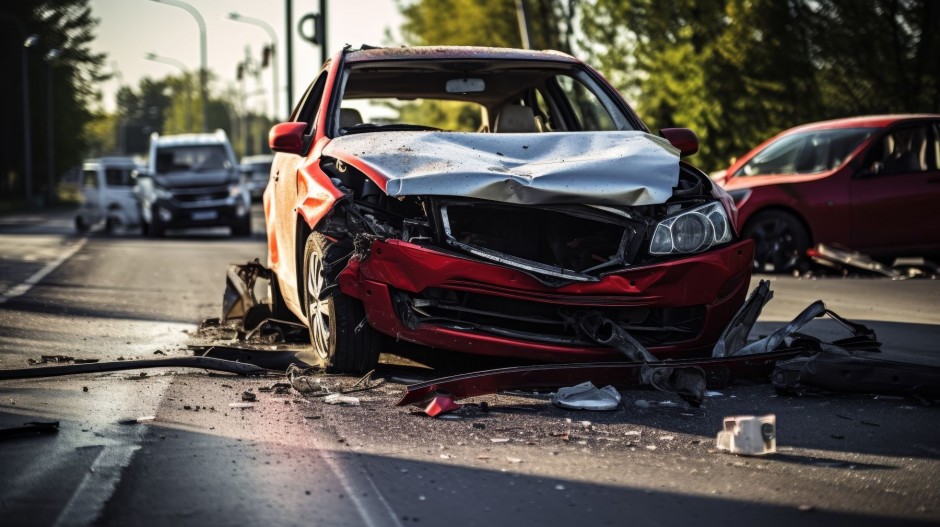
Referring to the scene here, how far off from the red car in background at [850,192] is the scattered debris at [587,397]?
8.70 metres

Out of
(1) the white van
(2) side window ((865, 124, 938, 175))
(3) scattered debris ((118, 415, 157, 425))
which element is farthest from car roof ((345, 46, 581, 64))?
(1) the white van

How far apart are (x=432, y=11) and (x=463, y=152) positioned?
3788 centimetres

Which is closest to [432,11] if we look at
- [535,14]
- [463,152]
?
[535,14]

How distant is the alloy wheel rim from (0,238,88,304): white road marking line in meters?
5.25

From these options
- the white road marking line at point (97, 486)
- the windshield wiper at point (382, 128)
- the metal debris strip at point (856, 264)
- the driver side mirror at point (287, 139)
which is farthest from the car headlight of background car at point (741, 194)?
the white road marking line at point (97, 486)

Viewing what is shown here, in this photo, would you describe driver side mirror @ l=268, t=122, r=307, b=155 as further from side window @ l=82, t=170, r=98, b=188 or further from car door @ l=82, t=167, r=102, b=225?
side window @ l=82, t=170, r=98, b=188

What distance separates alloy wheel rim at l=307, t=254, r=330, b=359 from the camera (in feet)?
23.1

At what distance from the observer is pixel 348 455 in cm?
515

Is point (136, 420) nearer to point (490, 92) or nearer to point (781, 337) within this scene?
point (781, 337)

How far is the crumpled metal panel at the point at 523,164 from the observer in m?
6.68

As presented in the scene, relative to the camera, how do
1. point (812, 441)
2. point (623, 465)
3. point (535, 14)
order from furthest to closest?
point (535, 14) → point (812, 441) → point (623, 465)

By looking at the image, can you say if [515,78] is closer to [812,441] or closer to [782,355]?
[782,355]

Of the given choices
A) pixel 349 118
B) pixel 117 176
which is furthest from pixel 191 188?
pixel 349 118

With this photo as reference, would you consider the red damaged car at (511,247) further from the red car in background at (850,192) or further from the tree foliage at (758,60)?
the tree foliage at (758,60)
